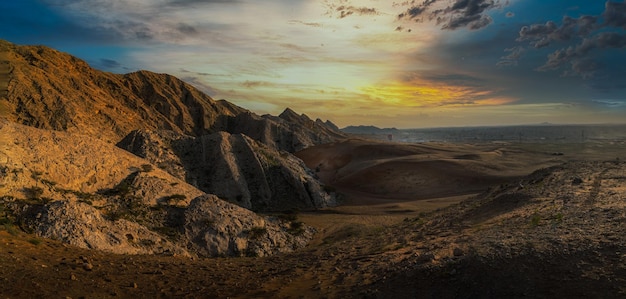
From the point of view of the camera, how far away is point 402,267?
9.58 metres

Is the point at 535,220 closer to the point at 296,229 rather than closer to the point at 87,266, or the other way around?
the point at 296,229

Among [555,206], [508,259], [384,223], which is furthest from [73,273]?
[384,223]

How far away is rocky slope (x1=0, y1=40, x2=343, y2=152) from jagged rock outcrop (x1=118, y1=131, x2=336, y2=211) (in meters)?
18.6

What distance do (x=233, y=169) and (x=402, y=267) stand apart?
71.1 ft

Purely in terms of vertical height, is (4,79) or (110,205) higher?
(4,79)

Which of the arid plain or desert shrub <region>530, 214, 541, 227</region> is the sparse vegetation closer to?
the arid plain

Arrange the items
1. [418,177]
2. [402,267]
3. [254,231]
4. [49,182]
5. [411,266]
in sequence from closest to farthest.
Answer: [411,266], [402,267], [49,182], [254,231], [418,177]

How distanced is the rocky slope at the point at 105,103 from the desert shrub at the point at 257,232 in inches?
1332

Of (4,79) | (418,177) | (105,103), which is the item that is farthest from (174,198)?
(105,103)

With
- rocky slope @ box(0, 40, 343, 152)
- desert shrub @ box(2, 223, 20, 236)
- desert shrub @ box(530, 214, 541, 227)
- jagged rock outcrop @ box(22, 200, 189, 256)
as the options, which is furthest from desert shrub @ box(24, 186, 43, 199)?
rocky slope @ box(0, 40, 343, 152)

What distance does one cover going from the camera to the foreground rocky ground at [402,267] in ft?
26.0

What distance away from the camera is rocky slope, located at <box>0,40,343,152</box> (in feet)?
139

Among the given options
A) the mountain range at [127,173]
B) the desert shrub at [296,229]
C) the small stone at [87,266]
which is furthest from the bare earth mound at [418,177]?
the small stone at [87,266]

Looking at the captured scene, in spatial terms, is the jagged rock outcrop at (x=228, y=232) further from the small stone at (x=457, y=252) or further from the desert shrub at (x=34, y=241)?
the small stone at (x=457, y=252)
